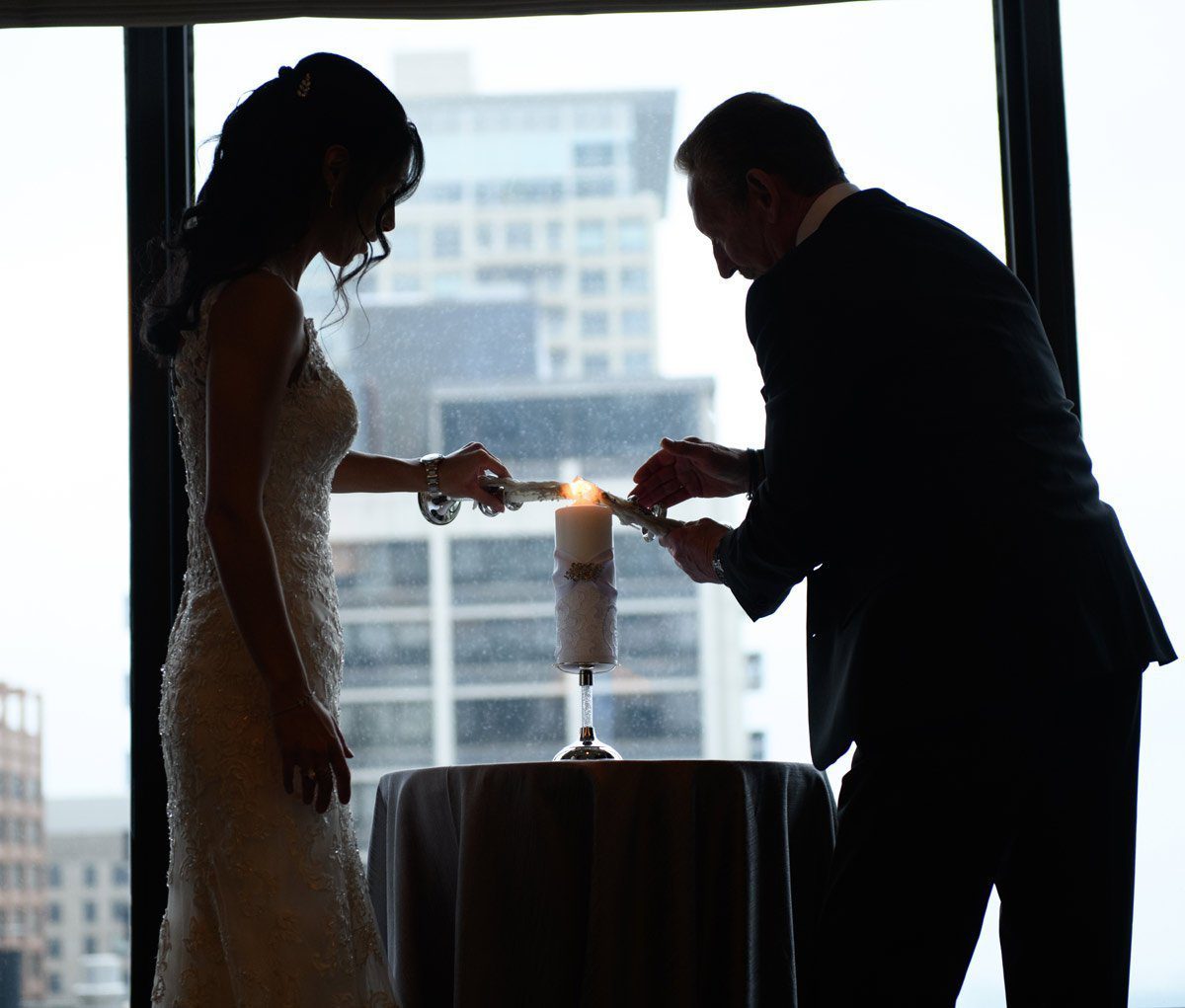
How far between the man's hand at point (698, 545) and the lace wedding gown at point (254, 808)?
2.06ft

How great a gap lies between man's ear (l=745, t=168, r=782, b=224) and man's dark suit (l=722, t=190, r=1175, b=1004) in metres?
0.26

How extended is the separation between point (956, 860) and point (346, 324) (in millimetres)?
1680

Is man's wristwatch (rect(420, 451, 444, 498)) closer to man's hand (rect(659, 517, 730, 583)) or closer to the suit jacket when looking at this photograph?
man's hand (rect(659, 517, 730, 583))

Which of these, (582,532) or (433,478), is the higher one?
(433,478)

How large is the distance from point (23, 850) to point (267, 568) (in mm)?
1427

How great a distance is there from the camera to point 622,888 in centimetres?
164

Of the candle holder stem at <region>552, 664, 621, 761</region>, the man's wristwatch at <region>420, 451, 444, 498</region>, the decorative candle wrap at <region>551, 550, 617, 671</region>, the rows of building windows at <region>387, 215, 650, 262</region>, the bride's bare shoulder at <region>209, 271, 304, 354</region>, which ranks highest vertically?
the rows of building windows at <region>387, 215, 650, 262</region>

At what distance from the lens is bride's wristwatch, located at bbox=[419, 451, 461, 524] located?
219cm

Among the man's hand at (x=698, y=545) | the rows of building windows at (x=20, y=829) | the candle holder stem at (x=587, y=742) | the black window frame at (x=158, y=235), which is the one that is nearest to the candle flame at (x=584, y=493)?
the man's hand at (x=698, y=545)

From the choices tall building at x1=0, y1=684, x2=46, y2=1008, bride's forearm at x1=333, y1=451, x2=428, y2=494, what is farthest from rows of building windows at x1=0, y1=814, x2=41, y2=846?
bride's forearm at x1=333, y1=451, x2=428, y2=494

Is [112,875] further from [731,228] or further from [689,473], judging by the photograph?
[731,228]

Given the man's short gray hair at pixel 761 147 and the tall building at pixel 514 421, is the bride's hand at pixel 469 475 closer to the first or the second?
the tall building at pixel 514 421

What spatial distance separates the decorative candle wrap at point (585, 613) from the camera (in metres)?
1.97

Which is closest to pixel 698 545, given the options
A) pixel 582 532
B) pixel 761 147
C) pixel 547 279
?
pixel 582 532
